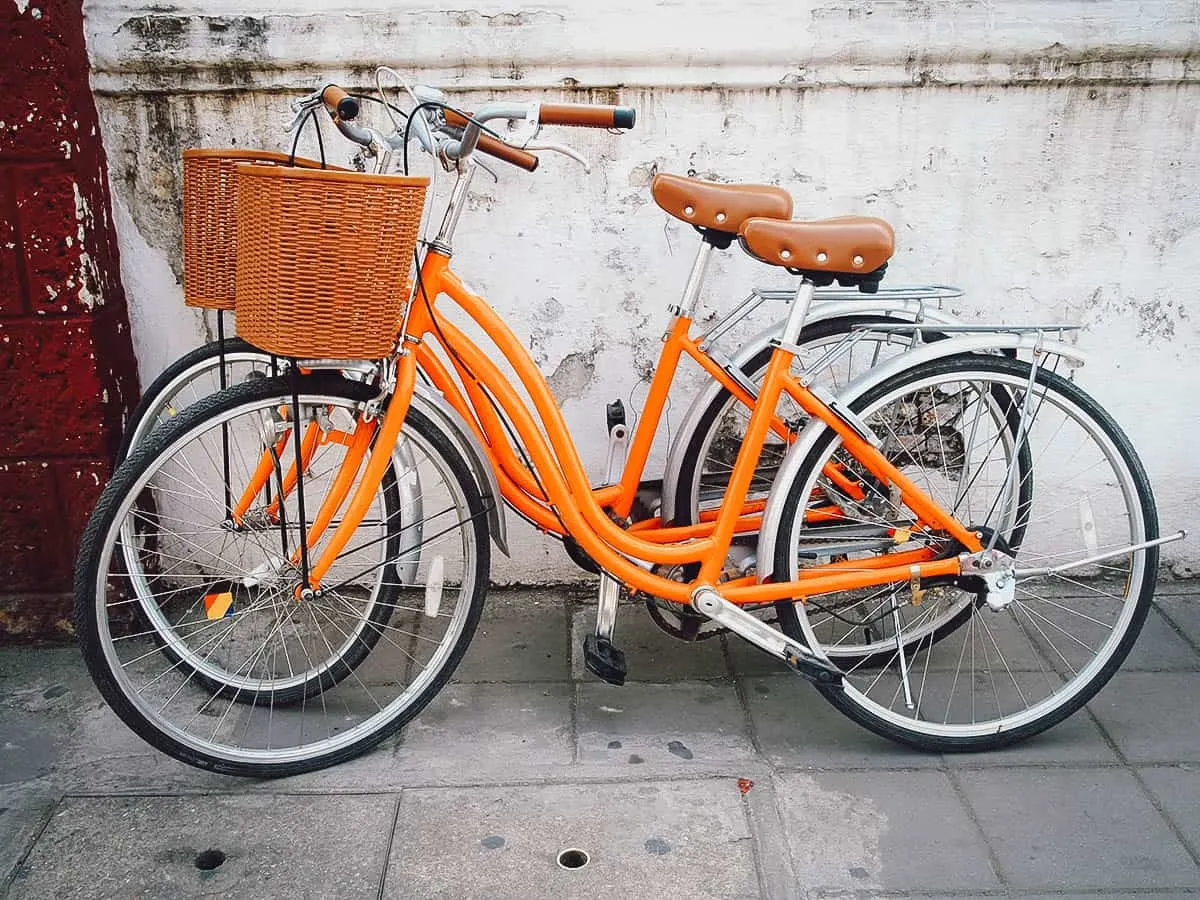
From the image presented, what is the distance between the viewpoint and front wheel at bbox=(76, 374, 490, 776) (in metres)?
2.66

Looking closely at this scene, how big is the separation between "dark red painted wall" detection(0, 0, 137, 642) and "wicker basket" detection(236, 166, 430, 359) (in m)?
1.11

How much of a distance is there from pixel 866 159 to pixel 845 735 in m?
1.70

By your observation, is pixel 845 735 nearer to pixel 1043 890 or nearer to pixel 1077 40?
pixel 1043 890

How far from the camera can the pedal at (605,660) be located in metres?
2.96

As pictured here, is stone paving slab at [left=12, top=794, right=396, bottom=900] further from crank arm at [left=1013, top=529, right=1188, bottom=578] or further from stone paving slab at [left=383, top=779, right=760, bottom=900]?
crank arm at [left=1013, top=529, right=1188, bottom=578]

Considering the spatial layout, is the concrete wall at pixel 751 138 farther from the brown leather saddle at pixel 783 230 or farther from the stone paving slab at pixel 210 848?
the stone paving slab at pixel 210 848

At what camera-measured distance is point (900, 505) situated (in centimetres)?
305

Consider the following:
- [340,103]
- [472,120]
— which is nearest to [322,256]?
[340,103]

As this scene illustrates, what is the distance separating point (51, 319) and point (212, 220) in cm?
87

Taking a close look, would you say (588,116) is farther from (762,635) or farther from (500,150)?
(762,635)

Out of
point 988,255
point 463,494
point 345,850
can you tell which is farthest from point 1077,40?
point 345,850

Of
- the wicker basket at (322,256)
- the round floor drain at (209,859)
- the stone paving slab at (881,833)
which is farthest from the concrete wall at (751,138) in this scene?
the round floor drain at (209,859)

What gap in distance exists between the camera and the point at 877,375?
9.00ft

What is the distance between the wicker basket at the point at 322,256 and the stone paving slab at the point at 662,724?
127 centimetres
